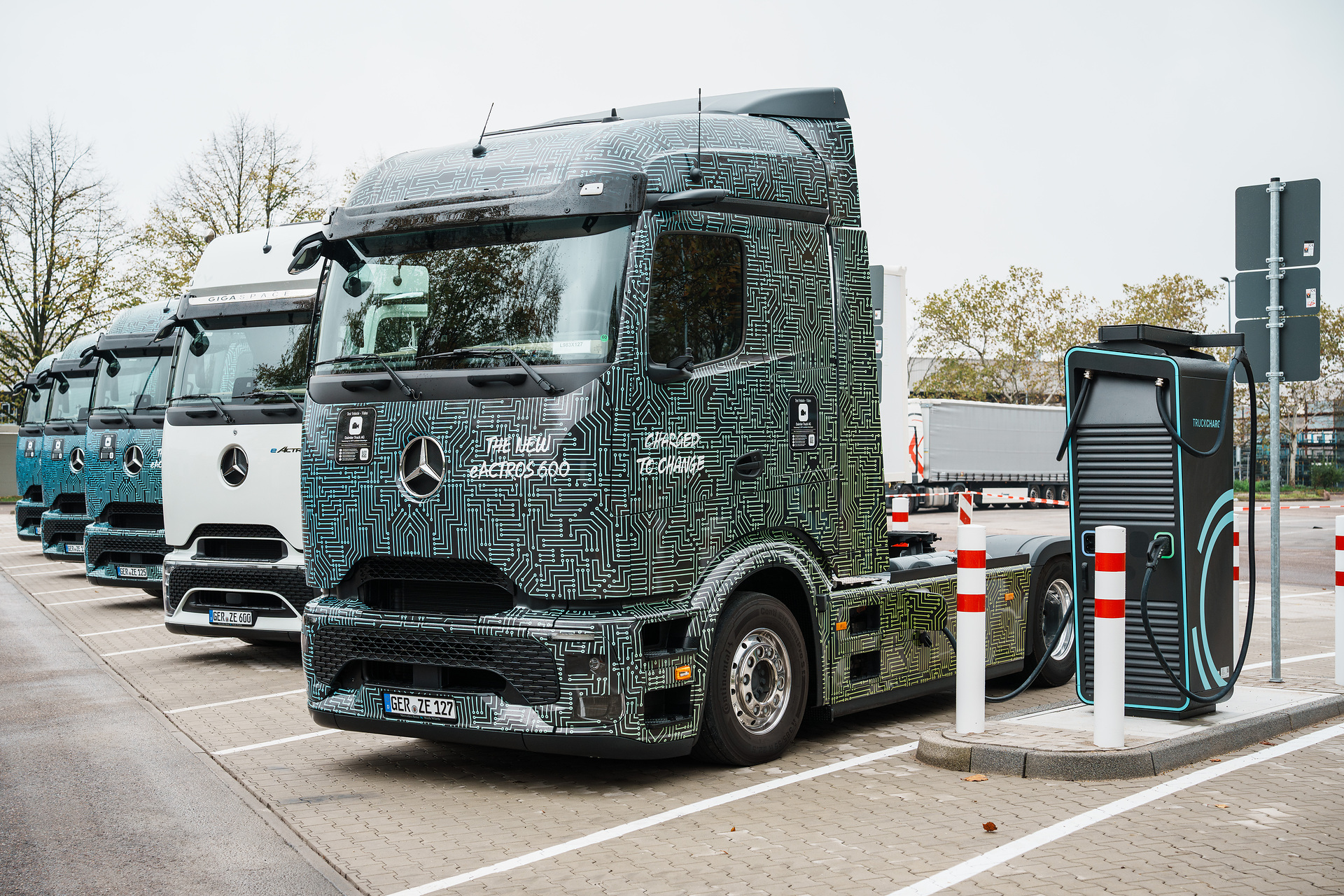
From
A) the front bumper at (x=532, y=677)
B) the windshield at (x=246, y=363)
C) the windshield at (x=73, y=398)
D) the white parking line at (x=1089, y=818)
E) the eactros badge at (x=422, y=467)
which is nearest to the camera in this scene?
the white parking line at (x=1089, y=818)

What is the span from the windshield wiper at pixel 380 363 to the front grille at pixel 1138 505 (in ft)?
11.7

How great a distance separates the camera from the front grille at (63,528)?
1711 centimetres

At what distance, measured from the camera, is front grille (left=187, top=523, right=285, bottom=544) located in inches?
411

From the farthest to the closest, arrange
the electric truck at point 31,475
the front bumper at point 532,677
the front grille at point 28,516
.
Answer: the front grille at point 28,516, the electric truck at point 31,475, the front bumper at point 532,677

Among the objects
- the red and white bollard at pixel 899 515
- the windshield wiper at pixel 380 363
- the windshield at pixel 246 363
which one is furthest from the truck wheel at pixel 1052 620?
the windshield at pixel 246 363

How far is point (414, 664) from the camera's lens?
21.7 feet

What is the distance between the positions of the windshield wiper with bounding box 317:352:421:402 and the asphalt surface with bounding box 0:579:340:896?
206 cm

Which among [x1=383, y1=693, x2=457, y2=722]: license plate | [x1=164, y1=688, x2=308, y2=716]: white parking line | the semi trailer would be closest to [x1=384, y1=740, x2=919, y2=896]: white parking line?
[x1=383, y1=693, x2=457, y2=722]: license plate

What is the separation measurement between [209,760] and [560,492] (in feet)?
9.26

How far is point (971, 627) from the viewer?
6.97 metres

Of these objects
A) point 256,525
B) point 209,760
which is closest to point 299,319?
point 256,525

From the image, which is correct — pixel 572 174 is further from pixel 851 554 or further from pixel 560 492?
pixel 851 554

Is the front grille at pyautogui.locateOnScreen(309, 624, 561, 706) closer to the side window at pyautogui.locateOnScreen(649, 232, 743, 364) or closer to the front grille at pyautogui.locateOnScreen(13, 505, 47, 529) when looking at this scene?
the side window at pyautogui.locateOnScreen(649, 232, 743, 364)

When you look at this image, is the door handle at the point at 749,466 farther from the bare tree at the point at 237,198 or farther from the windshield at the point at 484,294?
the bare tree at the point at 237,198
